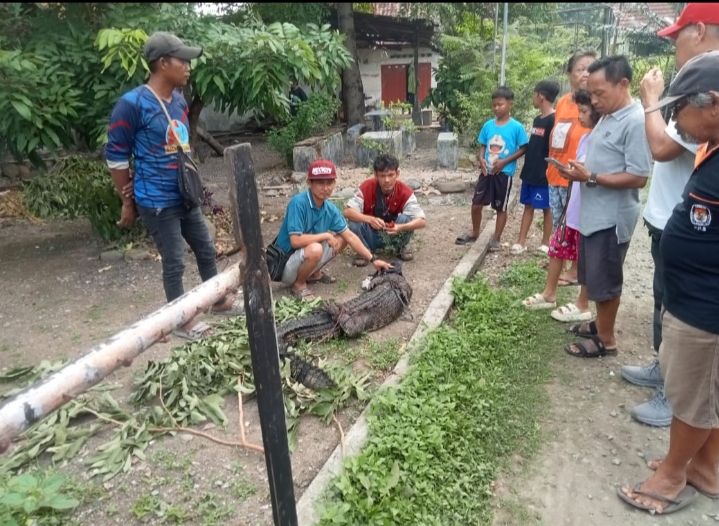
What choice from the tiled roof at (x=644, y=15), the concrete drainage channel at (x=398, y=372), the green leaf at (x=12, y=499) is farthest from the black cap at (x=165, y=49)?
the tiled roof at (x=644, y=15)

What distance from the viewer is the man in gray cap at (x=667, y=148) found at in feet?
8.42

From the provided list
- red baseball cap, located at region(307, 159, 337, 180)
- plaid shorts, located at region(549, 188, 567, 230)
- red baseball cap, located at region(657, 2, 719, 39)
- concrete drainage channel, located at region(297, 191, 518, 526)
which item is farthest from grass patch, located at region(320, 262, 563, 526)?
red baseball cap, located at region(657, 2, 719, 39)

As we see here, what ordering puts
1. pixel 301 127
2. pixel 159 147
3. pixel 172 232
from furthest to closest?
pixel 301 127, pixel 172 232, pixel 159 147

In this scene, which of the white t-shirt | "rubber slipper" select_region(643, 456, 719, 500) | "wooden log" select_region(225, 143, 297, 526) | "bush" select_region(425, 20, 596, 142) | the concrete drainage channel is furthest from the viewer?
"bush" select_region(425, 20, 596, 142)

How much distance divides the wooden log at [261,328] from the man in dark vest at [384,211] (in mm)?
3321

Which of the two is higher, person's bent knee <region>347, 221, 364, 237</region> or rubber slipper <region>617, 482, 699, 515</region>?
person's bent knee <region>347, 221, 364, 237</region>

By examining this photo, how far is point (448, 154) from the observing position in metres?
9.64

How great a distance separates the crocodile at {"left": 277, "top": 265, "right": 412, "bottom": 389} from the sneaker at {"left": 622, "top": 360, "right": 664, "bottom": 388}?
164 centimetres

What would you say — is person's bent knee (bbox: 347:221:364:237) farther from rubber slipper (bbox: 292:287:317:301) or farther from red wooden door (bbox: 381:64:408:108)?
red wooden door (bbox: 381:64:408:108)

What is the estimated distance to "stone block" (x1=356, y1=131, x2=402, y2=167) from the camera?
31.2 feet

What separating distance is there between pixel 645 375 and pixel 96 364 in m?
3.17

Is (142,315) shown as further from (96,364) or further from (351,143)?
(351,143)

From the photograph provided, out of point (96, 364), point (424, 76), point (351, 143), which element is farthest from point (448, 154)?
point (424, 76)

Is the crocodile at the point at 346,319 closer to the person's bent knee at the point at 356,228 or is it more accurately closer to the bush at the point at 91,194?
the person's bent knee at the point at 356,228
